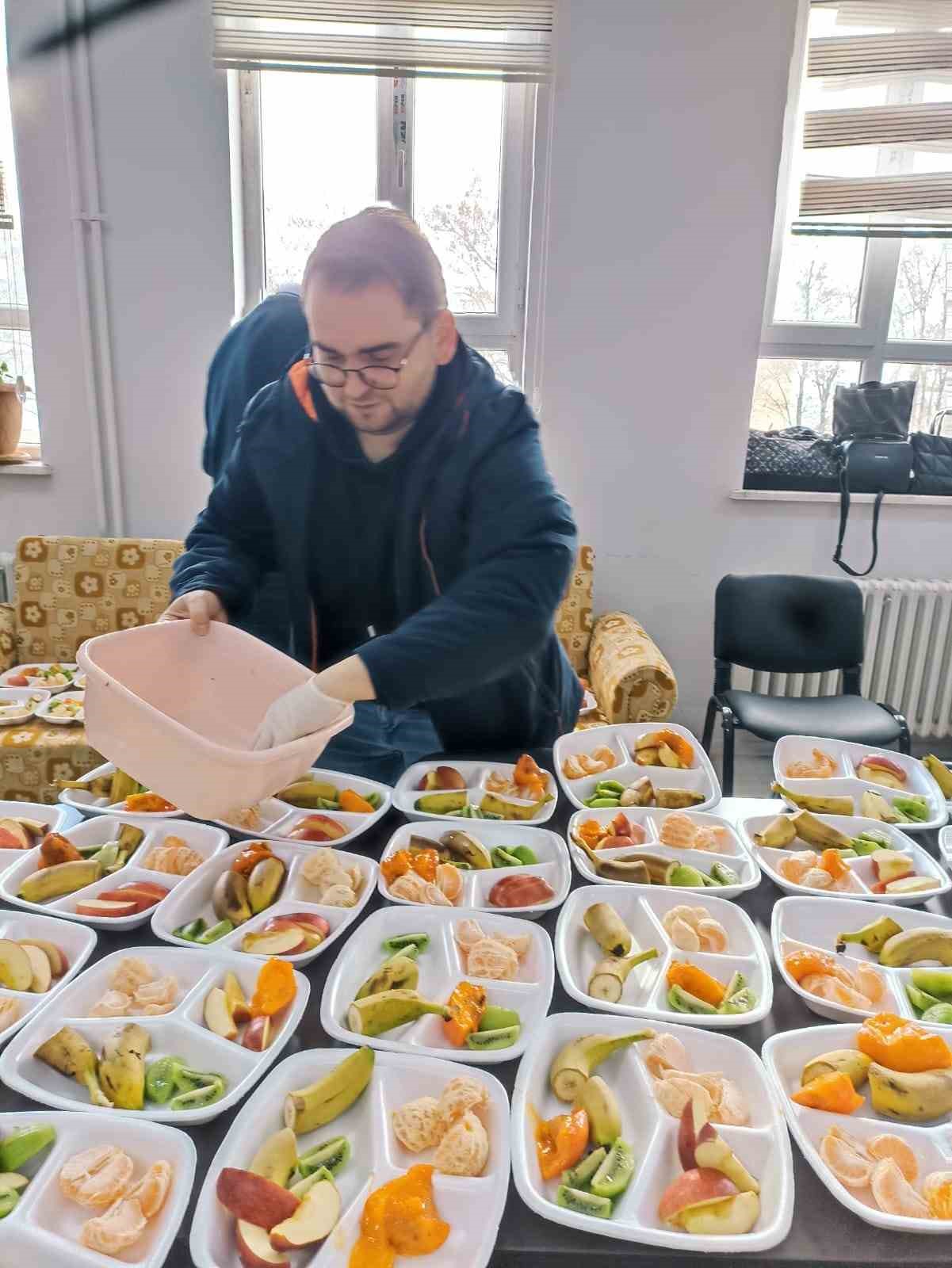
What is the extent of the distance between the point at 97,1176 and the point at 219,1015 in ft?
0.55

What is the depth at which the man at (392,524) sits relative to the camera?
3.42 feet

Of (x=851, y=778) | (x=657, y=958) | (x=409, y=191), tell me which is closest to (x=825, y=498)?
(x=409, y=191)

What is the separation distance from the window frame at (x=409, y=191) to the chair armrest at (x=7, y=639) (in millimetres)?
1205

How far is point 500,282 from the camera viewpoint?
2855 mm

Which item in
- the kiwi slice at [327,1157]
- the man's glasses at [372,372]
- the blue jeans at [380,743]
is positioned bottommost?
the blue jeans at [380,743]

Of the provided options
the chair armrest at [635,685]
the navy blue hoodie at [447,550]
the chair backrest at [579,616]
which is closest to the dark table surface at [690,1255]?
the navy blue hoodie at [447,550]

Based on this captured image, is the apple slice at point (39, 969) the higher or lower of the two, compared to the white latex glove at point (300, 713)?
lower

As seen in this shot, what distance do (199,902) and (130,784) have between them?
0.28 m

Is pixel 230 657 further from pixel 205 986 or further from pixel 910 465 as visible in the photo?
pixel 910 465

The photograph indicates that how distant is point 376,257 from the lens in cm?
103

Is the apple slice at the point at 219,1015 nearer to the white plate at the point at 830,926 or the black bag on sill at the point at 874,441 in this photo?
the white plate at the point at 830,926

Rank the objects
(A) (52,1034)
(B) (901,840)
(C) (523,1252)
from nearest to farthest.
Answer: (C) (523,1252), (A) (52,1034), (B) (901,840)

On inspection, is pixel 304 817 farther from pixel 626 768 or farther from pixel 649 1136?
pixel 649 1136

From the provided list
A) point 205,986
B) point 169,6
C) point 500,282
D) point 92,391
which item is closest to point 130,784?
point 205,986
